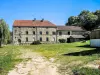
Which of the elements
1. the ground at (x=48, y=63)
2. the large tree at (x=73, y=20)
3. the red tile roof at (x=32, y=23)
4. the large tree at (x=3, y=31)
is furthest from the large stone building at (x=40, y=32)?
the ground at (x=48, y=63)

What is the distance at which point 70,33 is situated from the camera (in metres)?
94.5

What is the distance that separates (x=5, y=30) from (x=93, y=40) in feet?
81.7

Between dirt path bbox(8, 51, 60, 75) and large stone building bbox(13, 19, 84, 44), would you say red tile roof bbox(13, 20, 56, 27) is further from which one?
dirt path bbox(8, 51, 60, 75)

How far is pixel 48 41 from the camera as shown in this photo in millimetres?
91812

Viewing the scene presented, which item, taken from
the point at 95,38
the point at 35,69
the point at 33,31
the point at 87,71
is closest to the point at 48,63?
the point at 35,69

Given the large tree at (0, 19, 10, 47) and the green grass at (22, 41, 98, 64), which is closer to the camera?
the green grass at (22, 41, 98, 64)

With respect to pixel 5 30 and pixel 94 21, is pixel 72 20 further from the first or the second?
pixel 5 30

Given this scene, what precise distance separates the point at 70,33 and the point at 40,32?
38.8ft

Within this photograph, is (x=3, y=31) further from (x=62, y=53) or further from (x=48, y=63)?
(x=48, y=63)

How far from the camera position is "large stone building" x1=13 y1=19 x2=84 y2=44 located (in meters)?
89.3

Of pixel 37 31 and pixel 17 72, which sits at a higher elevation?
pixel 37 31

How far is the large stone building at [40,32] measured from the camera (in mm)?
89312

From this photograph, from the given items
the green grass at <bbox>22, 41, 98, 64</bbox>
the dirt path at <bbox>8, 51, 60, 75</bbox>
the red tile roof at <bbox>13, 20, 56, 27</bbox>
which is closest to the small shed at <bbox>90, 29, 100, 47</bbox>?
the green grass at <bbox>22, 41, 98, 64</bbox>

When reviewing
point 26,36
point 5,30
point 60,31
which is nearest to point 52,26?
point 60,31
